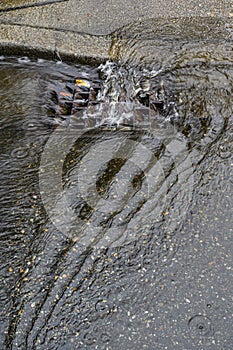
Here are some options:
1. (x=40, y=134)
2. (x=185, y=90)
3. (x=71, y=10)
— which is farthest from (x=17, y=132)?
(x=71, y=10)

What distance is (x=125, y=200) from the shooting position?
8.87 feet

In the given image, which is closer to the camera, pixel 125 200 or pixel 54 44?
pixel 125 200

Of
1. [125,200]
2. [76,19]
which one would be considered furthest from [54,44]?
[125,200]

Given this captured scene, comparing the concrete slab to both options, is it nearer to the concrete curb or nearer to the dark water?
the concrete curb

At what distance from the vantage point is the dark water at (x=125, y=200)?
7.28 ft

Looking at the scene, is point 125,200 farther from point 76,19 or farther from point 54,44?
point 76,19

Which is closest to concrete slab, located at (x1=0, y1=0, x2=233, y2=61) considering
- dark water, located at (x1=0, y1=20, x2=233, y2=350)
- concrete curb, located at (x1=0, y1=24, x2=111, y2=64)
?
concrete curb, located at (x1=0, y1=24, x2=111, y2=64)

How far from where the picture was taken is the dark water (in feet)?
7.28

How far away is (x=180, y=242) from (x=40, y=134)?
1.25m

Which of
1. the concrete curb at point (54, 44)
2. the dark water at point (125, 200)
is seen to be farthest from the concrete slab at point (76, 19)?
the dark water at point (125, 200)

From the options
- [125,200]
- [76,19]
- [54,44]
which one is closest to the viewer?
[125,200]

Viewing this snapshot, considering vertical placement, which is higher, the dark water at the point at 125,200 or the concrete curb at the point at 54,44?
the concrete curb at the point at 54,44

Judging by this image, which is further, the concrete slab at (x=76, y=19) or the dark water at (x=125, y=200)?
the concrete slab at (x=76, y=19)

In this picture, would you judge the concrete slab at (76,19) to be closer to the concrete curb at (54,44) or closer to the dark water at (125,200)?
the concrete curb at (54,44)
